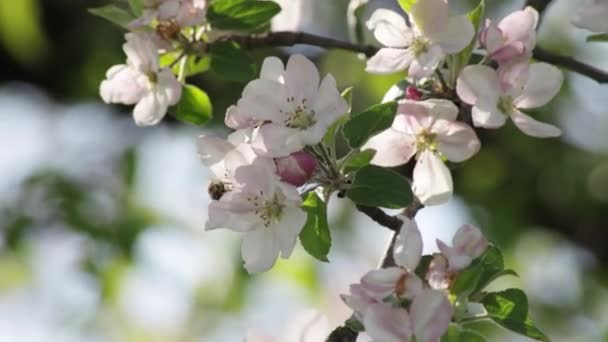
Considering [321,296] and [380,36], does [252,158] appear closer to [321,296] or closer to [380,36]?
[380,36]

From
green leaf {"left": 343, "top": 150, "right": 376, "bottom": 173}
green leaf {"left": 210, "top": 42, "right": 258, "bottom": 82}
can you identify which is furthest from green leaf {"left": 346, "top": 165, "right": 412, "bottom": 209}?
green leaf {"left": 210, "top": 42, "right": 258, "bottom": 82}

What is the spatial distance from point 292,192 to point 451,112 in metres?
0.15

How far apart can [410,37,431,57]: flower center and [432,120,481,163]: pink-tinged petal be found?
0.07 meters

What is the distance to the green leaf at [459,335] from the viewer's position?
0.95 m

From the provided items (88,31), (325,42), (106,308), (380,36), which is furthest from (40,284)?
(380,36)

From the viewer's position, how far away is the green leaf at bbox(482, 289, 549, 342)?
3.34 ft

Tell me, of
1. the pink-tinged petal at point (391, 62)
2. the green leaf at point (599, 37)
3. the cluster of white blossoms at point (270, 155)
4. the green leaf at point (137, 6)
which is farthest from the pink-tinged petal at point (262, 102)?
the green leaf at point (599, 37)

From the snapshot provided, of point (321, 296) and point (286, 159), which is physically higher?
point (286, 159)

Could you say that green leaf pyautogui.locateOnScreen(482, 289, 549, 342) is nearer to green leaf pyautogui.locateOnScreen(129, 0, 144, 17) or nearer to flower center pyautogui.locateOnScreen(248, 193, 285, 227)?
flower center pyautogui.locateOnScreen(248, 193, 285, 227)

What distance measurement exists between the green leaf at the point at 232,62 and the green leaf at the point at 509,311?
329 mm

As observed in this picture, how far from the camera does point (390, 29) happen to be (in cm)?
114

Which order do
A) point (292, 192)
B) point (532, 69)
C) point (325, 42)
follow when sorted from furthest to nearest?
point (325, 42) < point (532, 69) < point (292, 192)

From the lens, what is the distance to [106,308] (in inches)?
107

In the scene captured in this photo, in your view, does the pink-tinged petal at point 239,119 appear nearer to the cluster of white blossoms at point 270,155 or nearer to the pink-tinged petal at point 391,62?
the cluster of white blossoms at point 270,155
